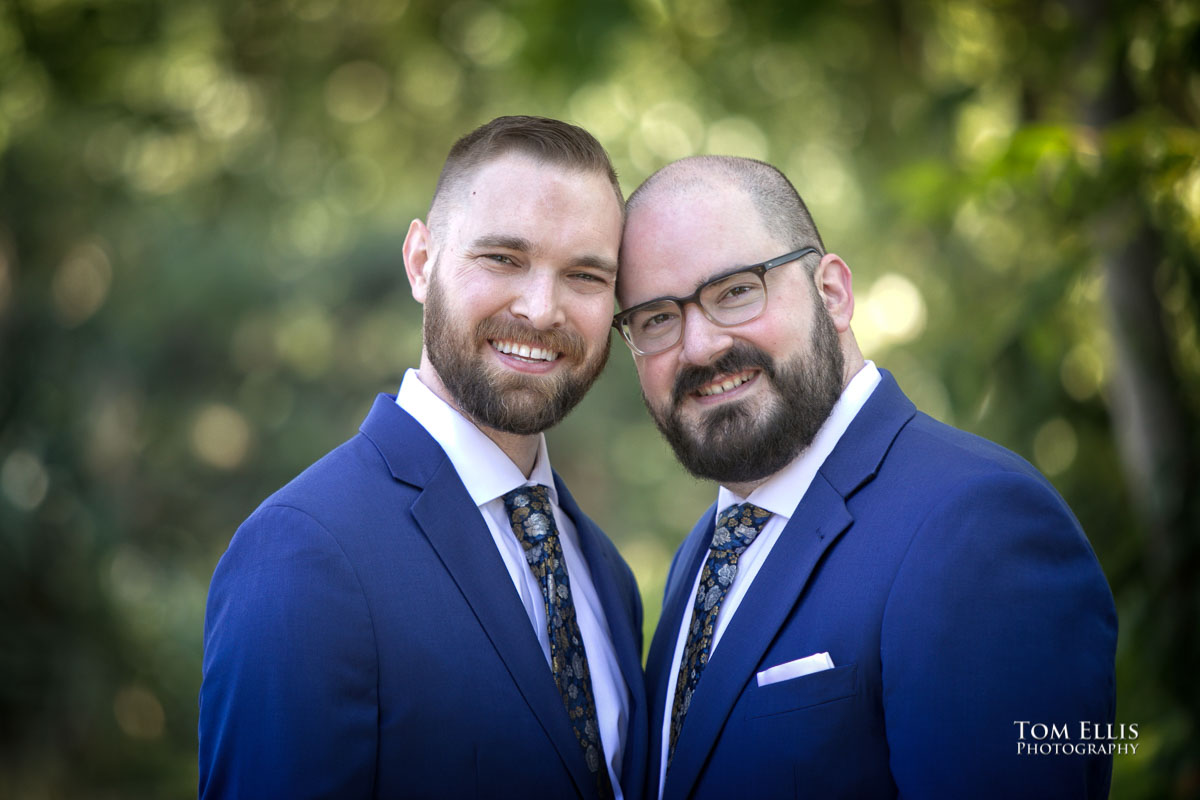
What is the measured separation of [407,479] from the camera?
262 cm

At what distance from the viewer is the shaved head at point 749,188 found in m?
2.98

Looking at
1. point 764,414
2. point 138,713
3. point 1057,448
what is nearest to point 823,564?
point 764,414

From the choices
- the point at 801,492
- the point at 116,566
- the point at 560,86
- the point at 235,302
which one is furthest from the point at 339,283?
the point at 801,492

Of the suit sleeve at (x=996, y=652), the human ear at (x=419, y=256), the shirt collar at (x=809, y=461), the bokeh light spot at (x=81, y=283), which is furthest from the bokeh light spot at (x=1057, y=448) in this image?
the bokeh light spot at (x=81, y=283)

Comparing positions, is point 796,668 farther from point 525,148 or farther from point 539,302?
point 525,148

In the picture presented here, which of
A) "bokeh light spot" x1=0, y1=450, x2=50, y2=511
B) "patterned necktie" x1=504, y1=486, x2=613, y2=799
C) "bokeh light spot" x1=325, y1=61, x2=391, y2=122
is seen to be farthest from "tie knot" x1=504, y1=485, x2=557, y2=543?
"bokeh light spot" x1=0, y1=450, x2=50, y2=511

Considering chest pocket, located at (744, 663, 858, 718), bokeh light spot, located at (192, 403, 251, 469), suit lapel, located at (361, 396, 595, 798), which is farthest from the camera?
bokeh light spot, located at (192, 403, 251, 469)

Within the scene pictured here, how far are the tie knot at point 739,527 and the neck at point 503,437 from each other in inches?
23.0

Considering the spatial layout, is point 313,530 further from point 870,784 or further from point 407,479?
point 870,784

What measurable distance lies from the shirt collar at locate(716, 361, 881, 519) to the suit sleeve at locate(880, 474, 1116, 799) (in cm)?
55

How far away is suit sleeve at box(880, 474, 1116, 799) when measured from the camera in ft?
6.91

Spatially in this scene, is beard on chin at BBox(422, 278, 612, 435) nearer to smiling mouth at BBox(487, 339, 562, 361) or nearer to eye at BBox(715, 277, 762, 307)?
smiling mouth at BBox(487, 339, 562, 361)

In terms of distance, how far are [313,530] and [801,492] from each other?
51.1 inches

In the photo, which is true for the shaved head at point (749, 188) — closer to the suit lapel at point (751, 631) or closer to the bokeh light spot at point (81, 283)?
the suit lapel at point (751, 631)
